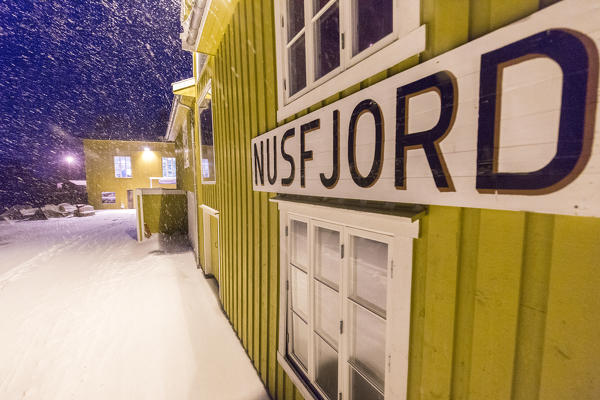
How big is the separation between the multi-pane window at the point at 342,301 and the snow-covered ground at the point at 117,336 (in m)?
1.34

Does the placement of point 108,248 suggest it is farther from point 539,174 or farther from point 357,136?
point 539,174

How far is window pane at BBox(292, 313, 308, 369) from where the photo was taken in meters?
2.51

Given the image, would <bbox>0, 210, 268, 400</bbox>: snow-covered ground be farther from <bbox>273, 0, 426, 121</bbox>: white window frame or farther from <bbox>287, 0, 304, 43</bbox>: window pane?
<bbox>287, 0, 304, 43</bbox>: window pane

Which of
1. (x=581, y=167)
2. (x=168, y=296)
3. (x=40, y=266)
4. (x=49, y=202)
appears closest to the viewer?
(x=581, y=167)

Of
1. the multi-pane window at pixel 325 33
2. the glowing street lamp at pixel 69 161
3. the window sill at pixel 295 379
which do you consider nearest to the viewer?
the multi-pane window at pixel 325 33

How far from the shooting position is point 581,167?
758mm

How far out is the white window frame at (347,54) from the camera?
126 cm

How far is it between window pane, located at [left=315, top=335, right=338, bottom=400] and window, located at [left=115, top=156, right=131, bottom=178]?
2859 centimetres

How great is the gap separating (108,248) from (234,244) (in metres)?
9.31

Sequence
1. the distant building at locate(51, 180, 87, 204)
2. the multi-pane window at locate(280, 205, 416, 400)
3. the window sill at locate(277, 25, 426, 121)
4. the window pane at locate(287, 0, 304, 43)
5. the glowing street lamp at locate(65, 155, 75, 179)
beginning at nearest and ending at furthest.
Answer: the window sill at locate(277, 25, 426, 121) → the multi-pane window at locate(280, 205, 416, 400) → the window pane at locate(287, 0, 304, 43) → the distant building at locate(51, 180, 87, 204) → the glowing street lamp at locate(65, 155, 75, 179)

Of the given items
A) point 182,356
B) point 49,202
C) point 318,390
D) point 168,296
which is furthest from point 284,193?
point 49,202

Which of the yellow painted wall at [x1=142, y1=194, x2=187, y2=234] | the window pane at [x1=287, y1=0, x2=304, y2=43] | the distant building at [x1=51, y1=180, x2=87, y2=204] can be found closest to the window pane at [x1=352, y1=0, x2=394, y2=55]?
the window pane at [x1=287, y1=0, x2=304, y2=43]

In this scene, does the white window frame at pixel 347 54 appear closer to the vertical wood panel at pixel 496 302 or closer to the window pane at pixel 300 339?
the vertical wood panel at pixel 496 302

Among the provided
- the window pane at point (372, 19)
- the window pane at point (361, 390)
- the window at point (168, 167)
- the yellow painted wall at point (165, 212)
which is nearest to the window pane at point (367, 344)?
the window pane at point (361, 390)
